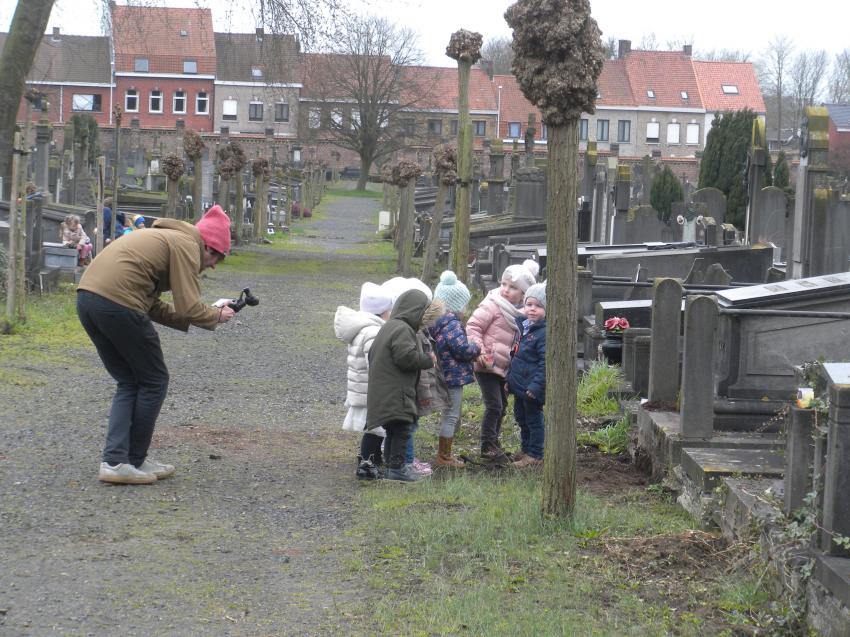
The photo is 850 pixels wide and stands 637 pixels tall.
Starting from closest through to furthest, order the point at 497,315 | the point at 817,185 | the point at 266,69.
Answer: the point at 497,315
the point at 817,185
the point at 266,69

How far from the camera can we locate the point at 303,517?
6785mm

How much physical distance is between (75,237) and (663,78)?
71395 millimetres

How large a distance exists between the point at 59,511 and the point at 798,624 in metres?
3.95

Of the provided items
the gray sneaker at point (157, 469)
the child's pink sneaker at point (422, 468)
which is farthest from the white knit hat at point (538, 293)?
the gray sneaker at point (157, 469)

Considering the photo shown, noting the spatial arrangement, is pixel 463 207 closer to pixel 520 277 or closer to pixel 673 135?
pixel 520 277

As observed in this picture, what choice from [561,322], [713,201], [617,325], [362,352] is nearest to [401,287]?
[362,352]

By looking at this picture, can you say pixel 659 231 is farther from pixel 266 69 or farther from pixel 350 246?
pixel 350 246

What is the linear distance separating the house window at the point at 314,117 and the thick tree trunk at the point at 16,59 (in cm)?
5989

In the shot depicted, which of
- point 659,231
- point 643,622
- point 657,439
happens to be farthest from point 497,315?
point 659,231

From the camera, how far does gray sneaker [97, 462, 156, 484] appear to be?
23.9ft

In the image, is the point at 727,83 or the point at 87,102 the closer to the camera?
the point at 87,102

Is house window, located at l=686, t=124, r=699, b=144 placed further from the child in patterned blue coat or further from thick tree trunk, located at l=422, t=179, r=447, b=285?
the child in patterned blue coat

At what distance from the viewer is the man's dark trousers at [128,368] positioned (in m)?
7.09

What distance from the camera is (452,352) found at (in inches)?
324
